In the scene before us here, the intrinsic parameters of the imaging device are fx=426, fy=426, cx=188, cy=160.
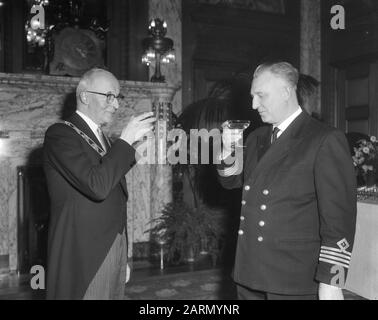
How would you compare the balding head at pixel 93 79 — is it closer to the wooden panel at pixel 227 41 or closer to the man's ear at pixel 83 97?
the man's ear at pixel 83 97

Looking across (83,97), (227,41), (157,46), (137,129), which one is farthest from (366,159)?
(83,97)

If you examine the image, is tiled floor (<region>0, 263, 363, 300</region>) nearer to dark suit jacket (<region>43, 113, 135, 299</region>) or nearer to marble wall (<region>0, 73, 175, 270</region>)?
marble wall (<region>0, 73, 175, 270</region>)

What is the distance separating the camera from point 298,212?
2.06 metres

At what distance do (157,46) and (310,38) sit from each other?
292cm

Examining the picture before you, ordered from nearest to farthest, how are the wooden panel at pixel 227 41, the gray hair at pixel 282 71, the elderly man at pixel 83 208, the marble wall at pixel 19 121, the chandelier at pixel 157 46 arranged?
the elderly man at pixel 83 208 < the gray hair at pixel 282 71 < the marble wall at pixel 19 121 < the chandelier at pixel 157 46 < the wooden panel at pixel 227 41

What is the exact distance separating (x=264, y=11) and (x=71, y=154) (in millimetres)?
5548

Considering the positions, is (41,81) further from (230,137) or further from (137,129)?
→ (230,137)

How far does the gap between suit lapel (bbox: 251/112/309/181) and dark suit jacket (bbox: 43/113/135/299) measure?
2.18 feet

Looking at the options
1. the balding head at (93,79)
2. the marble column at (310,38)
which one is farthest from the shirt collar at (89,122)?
the marble column at (310,38)

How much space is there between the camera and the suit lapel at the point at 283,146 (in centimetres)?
215

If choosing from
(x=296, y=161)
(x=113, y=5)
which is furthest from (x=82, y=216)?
(x=113, y=5)

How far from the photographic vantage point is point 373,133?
6352mm

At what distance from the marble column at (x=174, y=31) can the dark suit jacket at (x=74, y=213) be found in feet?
12.7

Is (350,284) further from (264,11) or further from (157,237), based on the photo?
(264,11)
